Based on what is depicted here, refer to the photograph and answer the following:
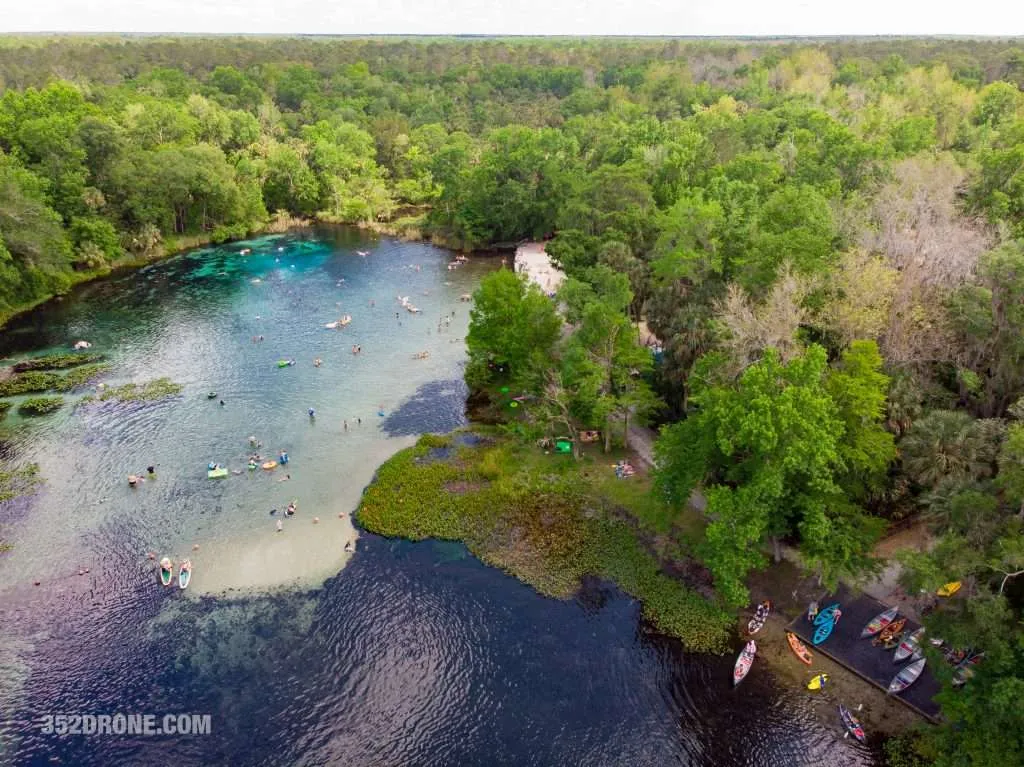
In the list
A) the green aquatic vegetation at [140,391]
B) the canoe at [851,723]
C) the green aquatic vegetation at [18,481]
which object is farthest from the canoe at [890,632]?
the green aquatic vegetation at [140,391]

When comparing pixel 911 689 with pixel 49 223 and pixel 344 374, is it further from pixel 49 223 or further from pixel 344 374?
pixel 49 223

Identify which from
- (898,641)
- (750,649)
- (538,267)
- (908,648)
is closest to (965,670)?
(908,648)

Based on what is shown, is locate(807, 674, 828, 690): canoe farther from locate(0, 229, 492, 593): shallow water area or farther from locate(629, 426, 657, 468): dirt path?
locate(0, 229, 492, 593): shallow water area

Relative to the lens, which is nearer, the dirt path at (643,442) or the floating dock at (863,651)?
the floating dock at (863,651)

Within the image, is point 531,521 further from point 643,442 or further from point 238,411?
point 238,411

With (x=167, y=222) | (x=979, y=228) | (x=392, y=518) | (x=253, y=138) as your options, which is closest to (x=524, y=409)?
(x=392, y=518)

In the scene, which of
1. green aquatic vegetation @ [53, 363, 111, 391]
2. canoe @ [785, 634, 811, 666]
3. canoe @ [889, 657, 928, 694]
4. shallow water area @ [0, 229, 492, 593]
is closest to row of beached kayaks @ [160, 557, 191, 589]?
shallow water area @ [0, 229, 492, 593]

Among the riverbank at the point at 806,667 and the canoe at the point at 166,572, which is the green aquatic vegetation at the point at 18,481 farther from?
the riverbank at the point at 806,667

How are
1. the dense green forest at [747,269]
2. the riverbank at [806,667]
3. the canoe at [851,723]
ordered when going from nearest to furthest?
the canoe at [851,723], the riverbank at [806,667], the dense green forest at [747,269]
